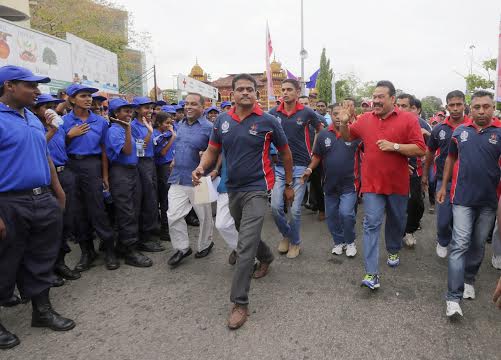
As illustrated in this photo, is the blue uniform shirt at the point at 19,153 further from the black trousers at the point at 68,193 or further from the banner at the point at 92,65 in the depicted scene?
the banner at the point at 92,65

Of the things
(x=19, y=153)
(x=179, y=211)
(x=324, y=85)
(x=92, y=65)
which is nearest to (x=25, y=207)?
(x=19, y=153)

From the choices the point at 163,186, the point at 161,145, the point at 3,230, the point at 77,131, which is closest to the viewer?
the point at 3,230

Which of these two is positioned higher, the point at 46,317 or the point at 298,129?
the point at 298,129

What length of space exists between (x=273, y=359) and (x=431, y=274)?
90.4 inches

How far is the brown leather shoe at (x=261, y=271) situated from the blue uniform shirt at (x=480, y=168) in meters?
1.97

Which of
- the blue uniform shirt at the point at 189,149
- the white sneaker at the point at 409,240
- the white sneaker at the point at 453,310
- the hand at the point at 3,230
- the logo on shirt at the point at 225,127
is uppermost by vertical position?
the logo on shirt at the point at 225,127

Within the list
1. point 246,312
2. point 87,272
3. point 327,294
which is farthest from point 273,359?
point 87,272

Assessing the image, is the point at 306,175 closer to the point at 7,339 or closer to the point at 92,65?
the point at 7,339

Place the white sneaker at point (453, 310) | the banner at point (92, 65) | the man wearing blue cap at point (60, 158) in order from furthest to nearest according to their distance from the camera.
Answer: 1. the banner at point (92, 65)
2. the man wearing blue cap at point (60, 158)
3. the white sneaker at point (453, 310)

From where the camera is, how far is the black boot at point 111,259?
14.2 ft

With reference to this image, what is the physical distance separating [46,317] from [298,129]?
334 centimetres

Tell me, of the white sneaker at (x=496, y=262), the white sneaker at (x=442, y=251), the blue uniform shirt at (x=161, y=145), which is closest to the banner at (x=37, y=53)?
the blue uniform shirt at (x=161, y=145)

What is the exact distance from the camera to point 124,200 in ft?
14.4

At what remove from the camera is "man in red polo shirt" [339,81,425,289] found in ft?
11.5
